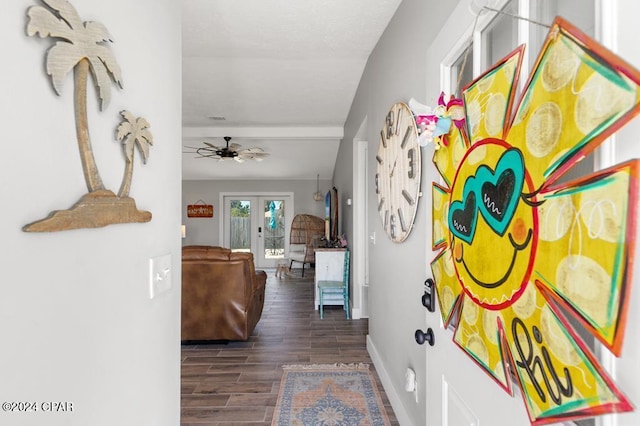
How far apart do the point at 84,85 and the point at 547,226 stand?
3.43 feet

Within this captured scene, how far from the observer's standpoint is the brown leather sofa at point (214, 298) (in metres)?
3.29

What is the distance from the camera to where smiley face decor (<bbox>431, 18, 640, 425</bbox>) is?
1.60ft

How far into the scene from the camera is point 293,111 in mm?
4453

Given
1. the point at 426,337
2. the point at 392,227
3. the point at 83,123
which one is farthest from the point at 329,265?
the point at 83,123

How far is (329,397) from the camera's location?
2320 mm

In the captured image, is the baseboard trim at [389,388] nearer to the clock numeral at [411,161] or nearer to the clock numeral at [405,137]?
the clock numeral at [411,161]

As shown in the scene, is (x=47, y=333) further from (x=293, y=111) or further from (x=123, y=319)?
(x=293, y=111)

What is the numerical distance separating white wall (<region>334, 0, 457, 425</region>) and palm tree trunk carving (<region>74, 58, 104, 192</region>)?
1.12 metres

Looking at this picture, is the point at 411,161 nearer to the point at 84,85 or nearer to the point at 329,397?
the point at 84,85

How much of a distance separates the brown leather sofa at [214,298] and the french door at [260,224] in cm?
558

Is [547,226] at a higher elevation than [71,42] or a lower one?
lower

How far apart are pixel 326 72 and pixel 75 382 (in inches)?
124

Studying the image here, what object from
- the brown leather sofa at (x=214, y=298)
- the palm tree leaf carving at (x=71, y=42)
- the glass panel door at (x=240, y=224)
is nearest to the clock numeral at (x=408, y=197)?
the palm tree leaf carving at (x=71, y=42)

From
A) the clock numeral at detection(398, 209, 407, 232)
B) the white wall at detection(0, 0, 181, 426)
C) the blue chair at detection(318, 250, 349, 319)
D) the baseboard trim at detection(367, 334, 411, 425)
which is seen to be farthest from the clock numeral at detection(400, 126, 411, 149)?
the blue chair at detection(318, 250, 349, 319)
